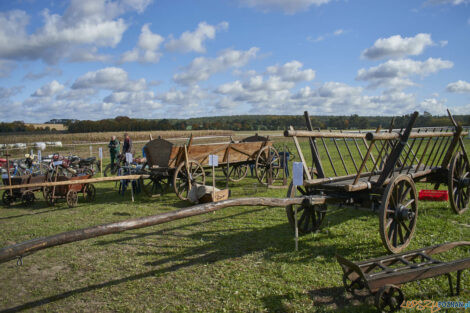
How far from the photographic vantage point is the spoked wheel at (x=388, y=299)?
3.13 meters

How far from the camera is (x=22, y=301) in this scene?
394 centimetres

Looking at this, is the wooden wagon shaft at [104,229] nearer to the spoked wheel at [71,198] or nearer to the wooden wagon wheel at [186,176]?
the wooden wagon wheel at [186,176]

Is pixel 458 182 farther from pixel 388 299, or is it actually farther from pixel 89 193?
pixel 89 193

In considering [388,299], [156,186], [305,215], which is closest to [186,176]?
[156,186]

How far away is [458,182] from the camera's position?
644 cm

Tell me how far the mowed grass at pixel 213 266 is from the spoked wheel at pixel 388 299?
0.47 ft

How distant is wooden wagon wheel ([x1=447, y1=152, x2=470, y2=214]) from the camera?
6.13m

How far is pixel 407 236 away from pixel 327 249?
1205 mm

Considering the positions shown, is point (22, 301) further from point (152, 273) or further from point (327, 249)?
point (327, 249)

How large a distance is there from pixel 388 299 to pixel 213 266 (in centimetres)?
238

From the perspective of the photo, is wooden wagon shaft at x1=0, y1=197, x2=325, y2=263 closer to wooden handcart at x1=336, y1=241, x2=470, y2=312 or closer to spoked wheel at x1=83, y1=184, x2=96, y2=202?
wooden handcart at x1=336, y1=241, x2=470, y2=312

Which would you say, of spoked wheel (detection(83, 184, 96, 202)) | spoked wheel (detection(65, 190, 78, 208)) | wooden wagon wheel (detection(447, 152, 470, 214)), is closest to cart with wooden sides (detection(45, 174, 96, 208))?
spoked wheel (detection(65, 190, 78, 208))

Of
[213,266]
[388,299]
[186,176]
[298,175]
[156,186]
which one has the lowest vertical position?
[213,266]

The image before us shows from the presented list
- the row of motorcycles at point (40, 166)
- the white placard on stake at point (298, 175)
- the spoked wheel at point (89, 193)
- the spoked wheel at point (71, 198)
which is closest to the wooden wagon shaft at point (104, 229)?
the white placard on stake at point (298, 175)
